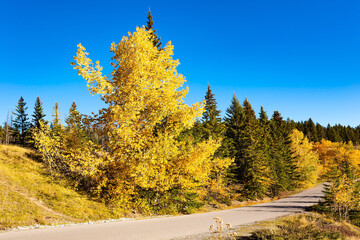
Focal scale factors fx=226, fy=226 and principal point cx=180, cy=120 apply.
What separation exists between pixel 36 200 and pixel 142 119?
20.9 ft

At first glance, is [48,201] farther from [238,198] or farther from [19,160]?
[238,198]

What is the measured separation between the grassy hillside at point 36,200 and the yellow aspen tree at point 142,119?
145 cm

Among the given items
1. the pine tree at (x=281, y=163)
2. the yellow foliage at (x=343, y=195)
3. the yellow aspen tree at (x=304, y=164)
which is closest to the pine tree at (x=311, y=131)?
the yellow aspen tree at (x=304, y=164)

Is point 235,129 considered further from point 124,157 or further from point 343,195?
point 124,157

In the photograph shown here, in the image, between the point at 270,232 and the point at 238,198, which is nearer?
the point at 270,232

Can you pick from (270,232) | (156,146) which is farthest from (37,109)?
(270,232)

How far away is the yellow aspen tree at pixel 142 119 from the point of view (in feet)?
35.9

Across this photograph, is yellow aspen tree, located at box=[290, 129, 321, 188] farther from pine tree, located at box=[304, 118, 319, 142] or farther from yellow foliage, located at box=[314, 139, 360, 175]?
pine tree, located at box=[304, 118, 319, 142]

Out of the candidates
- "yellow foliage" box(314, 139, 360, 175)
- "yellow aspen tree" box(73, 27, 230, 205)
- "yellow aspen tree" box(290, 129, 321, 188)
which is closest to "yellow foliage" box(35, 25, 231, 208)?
"yellow aspen tree" box(73, 27, 230, 205)

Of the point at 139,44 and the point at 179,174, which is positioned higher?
the point at 139,44

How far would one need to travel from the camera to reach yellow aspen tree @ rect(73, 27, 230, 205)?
10.9m

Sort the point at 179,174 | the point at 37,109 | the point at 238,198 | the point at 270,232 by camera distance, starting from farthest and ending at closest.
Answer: the point at 37,109, the point at 238,198, the point at 179,174, the point at 270,232

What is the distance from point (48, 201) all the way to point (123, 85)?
6.84 m

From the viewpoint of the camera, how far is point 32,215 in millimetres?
9297
